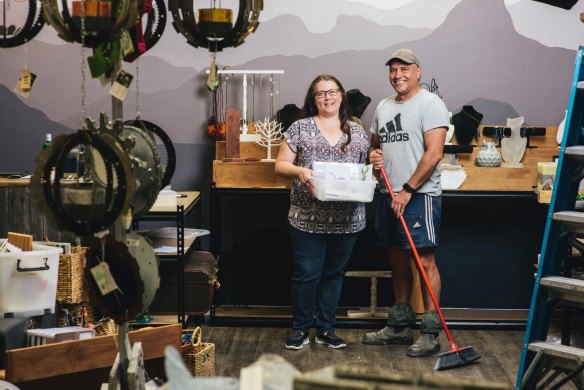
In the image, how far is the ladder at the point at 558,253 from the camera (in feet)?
11.9

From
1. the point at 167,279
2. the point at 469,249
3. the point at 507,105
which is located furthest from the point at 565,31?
the point at 167,279

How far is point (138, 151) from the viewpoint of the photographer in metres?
2.48

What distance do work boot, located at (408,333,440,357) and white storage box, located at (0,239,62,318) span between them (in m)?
2.06

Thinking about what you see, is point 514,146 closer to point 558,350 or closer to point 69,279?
point 558,350

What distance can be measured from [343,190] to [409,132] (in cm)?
56

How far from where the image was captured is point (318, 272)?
4.76m

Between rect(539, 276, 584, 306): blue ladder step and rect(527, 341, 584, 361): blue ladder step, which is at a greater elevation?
rect(539, 276, 584, 306): blue ladder step

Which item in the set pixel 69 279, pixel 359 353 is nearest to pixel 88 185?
pixel 69 279

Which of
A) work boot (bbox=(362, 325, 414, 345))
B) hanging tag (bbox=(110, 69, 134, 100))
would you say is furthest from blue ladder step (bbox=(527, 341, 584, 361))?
hanging tag (bbox=(110, 69, 134, 100))

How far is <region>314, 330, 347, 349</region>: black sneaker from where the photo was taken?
191 inches

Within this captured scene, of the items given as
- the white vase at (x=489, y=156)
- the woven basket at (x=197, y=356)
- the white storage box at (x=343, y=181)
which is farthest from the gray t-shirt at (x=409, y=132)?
the woven basket at (x=197, y=356)

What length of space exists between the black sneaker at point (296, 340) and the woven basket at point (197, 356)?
3.25 ft

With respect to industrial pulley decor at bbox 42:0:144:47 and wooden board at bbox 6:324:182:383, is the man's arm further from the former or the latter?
industrial pulley decor at bbox 42:0:144:47

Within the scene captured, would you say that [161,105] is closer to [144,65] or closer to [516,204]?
[144,65]
